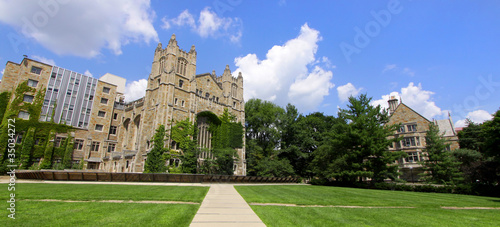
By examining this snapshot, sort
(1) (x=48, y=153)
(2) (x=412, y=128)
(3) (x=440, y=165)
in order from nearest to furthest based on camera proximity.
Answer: (3) (x=440, y=165), (1) (x=48, y=153), (2) (x=412, y=128)

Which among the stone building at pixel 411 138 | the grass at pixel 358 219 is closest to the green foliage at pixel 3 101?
the grass at pixel 358 219

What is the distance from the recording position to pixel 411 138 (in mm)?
36594

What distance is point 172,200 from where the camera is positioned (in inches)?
356

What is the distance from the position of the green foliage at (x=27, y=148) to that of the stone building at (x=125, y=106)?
271 centimetres

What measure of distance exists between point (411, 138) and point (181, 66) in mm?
37086

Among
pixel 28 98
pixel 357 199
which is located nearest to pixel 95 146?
pixel 28 98

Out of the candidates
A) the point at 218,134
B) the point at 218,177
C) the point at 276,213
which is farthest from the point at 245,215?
the point at 218,134

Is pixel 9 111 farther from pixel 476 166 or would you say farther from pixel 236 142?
pixel 476 166

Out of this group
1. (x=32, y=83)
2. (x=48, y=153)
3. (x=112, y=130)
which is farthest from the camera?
(x=112, y=130)

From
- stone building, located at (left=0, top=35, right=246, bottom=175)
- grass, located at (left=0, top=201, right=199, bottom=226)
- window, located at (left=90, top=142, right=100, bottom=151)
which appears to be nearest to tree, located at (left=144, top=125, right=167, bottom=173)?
stone building, located at (left=0, top=35, right=246, bottom=175)

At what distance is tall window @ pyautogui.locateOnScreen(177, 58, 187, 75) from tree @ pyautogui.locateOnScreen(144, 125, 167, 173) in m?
10.3

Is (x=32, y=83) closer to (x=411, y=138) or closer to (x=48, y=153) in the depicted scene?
(x=48, y=153)

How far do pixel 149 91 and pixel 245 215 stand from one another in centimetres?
3236

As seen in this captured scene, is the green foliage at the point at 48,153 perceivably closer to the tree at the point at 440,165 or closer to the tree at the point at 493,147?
the tree at the point at 493,147
